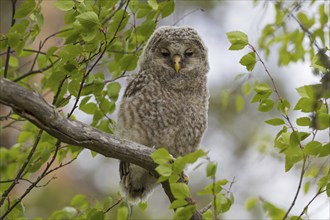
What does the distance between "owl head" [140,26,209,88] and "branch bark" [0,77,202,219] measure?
119cm

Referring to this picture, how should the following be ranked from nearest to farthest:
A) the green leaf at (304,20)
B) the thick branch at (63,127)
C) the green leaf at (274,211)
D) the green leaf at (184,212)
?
the thick branch at (63,127) → the green leaf at (184,212) → the green leaf at (274,211) → the green leaf at (304,20)

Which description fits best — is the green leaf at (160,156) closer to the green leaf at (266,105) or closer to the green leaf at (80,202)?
the green leaf at (266,105)

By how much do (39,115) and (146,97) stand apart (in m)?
1.44

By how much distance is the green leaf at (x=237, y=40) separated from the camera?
2.98 metres

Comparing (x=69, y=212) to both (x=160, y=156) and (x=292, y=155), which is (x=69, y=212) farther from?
(x=292, y=155)

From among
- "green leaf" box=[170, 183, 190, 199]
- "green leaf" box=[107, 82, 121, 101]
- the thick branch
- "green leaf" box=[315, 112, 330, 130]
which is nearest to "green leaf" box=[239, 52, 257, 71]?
"green leaf" box=[315, 112, 330, 130]

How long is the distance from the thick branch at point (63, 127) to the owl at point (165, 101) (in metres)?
0.80

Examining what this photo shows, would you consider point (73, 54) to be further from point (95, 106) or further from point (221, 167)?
point (221, 167)

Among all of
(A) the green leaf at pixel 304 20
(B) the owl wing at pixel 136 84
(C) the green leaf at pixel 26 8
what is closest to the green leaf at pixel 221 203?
(C) the green leaf at pixel 26 8

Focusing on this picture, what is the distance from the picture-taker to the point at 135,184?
4172mm

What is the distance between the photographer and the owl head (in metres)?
4.21

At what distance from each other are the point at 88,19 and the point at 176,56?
1469mm

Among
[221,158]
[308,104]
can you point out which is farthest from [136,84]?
[221,158]

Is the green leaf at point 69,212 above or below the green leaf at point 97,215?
above
